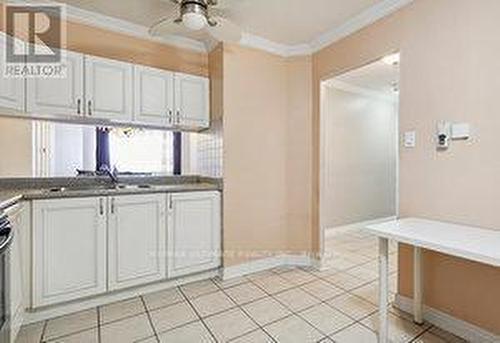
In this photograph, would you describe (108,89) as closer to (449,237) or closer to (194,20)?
(194,20)

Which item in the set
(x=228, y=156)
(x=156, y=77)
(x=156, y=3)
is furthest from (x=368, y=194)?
(x=156, y=3)

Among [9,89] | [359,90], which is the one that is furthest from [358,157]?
[9,89]

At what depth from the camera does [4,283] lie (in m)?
1.39

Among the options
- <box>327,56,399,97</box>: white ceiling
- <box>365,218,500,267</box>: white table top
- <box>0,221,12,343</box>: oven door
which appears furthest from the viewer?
<box>327,56,399,97</box>: white ceiling

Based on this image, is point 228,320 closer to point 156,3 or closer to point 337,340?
point 337,340

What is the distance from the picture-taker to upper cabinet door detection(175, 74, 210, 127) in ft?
8.92

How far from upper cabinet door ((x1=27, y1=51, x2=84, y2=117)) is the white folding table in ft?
7.89

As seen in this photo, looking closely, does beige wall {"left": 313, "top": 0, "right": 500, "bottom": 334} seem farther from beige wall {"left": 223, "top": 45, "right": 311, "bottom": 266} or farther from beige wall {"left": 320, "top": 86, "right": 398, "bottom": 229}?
beige wall {"left": 320, "top": 86, "right": 398, "bottom": 229}

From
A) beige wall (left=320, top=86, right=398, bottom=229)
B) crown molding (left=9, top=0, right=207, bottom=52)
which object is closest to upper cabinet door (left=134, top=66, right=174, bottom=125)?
crown molding (left=9, top=0, right=207, bottom=52)

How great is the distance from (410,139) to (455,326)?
1.26 meters

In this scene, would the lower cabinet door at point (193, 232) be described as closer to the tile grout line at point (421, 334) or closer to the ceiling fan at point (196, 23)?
the ceiling fan at point (196, 23)

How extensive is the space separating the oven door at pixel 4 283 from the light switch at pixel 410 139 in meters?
2.48

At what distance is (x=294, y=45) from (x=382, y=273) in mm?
2429

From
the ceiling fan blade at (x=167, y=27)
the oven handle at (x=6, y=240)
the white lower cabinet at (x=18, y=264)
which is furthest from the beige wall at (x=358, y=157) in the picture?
the oven handle at (x=6, y=240)
